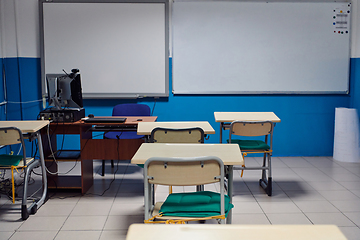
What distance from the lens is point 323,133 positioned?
4.95m

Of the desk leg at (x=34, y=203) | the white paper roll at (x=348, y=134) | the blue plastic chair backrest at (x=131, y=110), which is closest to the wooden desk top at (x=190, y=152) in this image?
the desk leg at (x=34, y=203)

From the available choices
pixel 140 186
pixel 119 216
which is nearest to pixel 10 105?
pixel 140 186

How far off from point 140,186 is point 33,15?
2.95 metres

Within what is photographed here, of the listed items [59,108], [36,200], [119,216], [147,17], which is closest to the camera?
[119,216]

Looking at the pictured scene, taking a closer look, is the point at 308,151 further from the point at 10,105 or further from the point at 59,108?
the point at 10,105

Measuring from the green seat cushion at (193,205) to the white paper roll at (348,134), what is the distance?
3212 mm

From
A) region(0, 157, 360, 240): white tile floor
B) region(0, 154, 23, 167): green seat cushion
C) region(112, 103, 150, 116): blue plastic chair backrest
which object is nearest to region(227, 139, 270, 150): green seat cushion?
region(0, 157, 360, 240): white tile floor

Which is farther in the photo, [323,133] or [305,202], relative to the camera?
[323,133]

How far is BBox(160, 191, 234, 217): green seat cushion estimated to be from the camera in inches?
73.4

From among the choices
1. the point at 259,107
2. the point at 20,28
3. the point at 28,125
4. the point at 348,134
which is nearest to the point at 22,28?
the point at 20,28

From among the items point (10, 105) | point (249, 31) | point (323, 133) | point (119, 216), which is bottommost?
point (119, 216)

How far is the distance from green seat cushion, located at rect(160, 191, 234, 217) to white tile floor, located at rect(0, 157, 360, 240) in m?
0.73

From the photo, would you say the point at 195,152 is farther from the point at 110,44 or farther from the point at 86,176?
the point at 110,44

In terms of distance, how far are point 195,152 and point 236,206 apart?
3.72 feet
